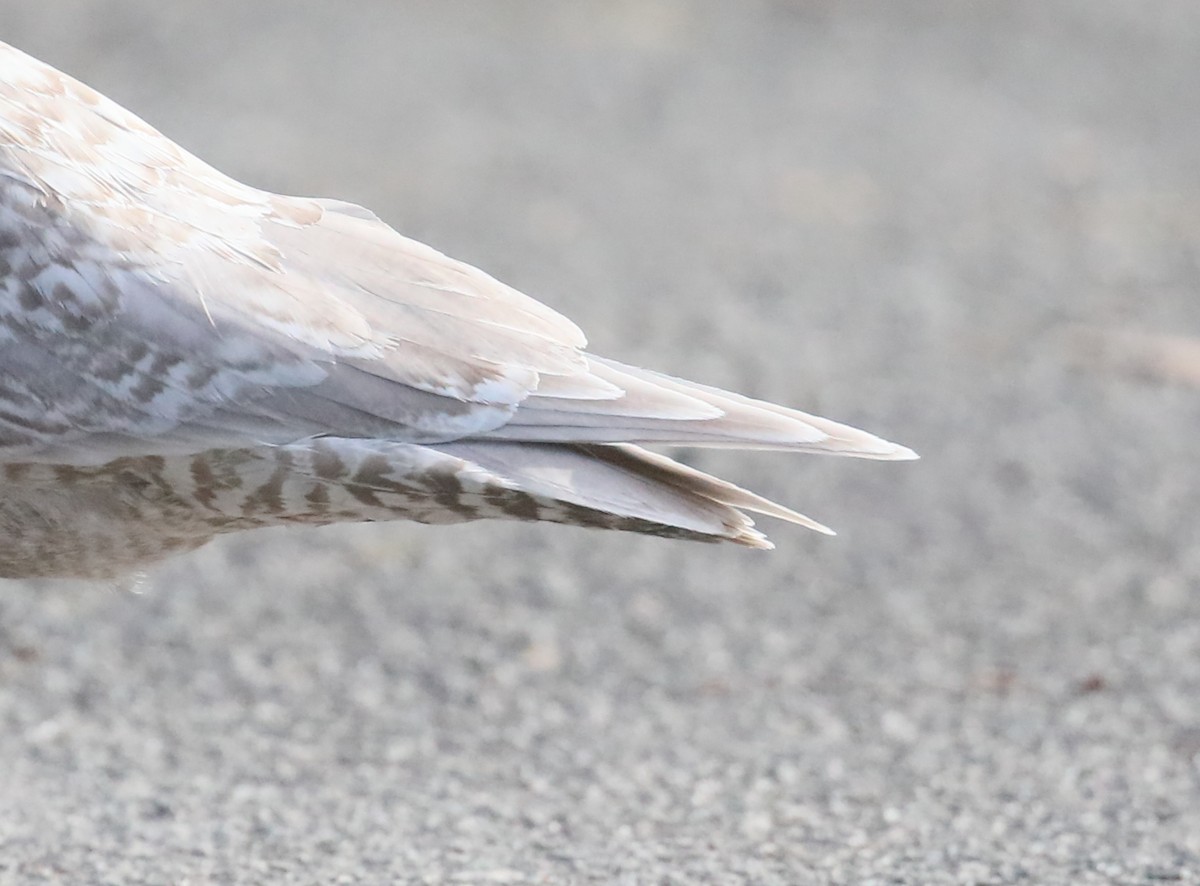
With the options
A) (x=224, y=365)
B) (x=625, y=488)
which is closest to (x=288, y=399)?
(x=224, y=365)

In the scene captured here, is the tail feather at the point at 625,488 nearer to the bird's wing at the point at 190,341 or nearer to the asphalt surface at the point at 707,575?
the bird's wing at the point at 190,341

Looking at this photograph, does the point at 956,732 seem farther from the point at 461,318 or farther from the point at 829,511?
the point at 461,318

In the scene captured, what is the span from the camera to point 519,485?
3.24m

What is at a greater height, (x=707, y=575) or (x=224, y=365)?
(x=707, y=575)

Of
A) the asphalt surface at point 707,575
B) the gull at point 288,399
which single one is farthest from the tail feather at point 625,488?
the asphalt surface at point 707,575

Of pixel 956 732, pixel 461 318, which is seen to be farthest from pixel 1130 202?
pixel 461 318

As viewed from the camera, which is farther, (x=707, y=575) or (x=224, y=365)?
(x=707, y=575)

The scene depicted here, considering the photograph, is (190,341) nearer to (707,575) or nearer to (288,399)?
(288,399)

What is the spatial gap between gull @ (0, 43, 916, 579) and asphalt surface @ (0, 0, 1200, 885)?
88cm

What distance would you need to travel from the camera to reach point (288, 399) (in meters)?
3.33

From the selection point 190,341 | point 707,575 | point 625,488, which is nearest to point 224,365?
point 190,341

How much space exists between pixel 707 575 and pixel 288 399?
2835 mm

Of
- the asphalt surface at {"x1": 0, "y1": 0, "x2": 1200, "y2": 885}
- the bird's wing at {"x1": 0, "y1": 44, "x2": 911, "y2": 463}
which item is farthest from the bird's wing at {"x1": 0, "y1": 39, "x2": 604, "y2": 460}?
the asphalt surface at {"x1": 0, "y1": 0, "x2": 1200, "y2": 885}

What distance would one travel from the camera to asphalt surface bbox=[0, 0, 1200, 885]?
13.6 feet
